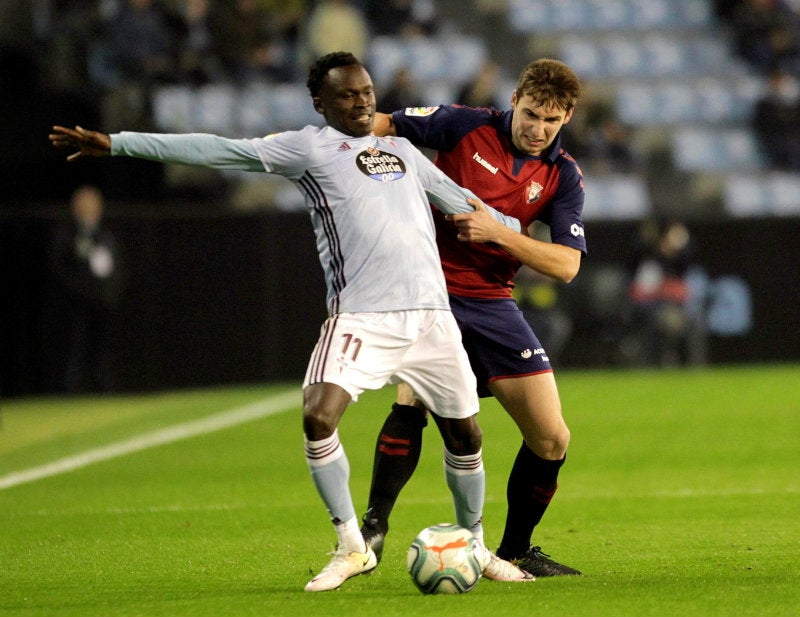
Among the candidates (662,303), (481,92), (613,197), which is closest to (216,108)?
(481,92)

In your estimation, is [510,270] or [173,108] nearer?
[510,270]

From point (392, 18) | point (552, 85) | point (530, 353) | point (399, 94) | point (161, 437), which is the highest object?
point (392, 18)

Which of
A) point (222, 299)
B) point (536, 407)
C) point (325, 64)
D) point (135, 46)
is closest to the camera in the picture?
point (325, 64)

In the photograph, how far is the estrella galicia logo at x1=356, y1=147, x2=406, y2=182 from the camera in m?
5.25

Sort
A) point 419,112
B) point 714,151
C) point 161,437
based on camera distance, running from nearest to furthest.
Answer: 1. point 419,112
2. point 161,437
3. point 714,151

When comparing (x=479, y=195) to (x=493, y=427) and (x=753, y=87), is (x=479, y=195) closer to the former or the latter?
(x=493, y=427)

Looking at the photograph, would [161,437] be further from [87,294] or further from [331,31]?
[331,31]

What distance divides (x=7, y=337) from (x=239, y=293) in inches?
91.4

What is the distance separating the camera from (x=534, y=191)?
582 cm

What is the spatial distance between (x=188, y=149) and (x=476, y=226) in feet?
3.54

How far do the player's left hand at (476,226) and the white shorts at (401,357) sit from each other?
293 millimetres

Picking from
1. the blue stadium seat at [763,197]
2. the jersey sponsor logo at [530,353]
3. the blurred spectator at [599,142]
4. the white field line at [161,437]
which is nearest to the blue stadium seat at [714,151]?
the blue stadium seat at [763,197]

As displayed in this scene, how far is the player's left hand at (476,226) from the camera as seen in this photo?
17.5ft

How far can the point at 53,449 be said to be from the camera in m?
10.7
